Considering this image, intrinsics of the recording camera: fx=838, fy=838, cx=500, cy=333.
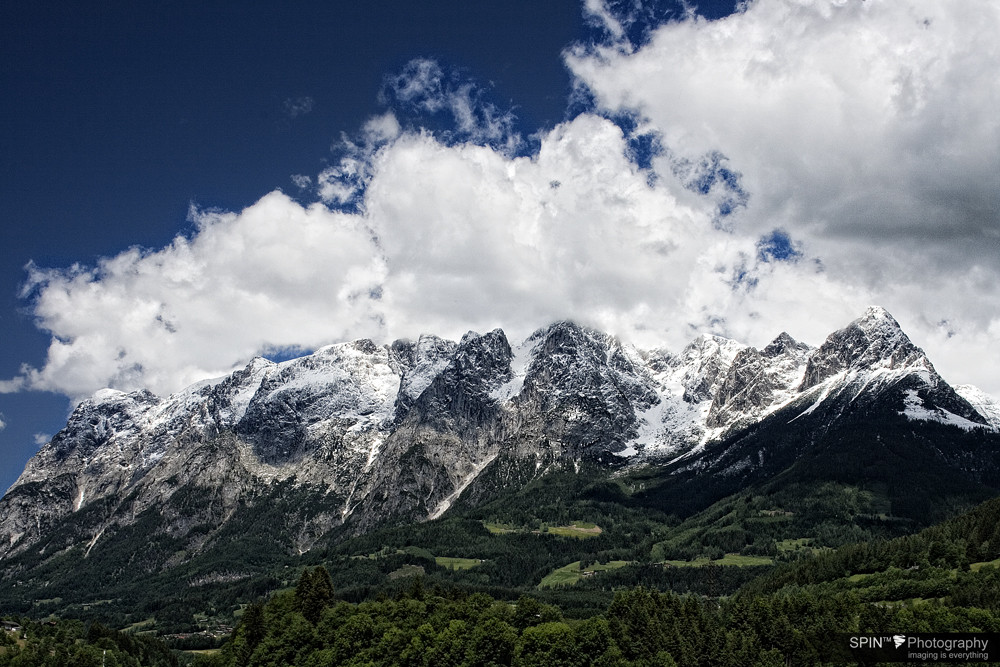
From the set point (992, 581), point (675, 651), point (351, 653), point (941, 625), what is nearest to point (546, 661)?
point (675, 651)

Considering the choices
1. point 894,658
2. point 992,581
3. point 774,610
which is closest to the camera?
point 894,658

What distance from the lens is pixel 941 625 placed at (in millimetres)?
158125

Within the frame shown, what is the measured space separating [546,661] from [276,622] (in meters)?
62.6

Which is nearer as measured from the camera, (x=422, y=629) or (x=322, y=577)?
(x=422, y=629)

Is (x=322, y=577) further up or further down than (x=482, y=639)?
further up

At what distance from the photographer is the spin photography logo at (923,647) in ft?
467

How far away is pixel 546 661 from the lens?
155 meters

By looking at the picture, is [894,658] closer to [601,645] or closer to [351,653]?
[601,645]

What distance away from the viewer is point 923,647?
147250 mm

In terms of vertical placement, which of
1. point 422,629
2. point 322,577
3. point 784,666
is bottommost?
point 784,666

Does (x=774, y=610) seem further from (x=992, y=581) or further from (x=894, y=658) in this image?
(x=992, y=581)

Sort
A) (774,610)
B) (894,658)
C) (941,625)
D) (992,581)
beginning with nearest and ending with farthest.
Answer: (894,658) → (941,625) → (774,610) → (992,581)

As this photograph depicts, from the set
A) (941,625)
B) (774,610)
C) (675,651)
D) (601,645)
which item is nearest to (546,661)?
(601,645)

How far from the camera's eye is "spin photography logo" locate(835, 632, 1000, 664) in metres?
142
